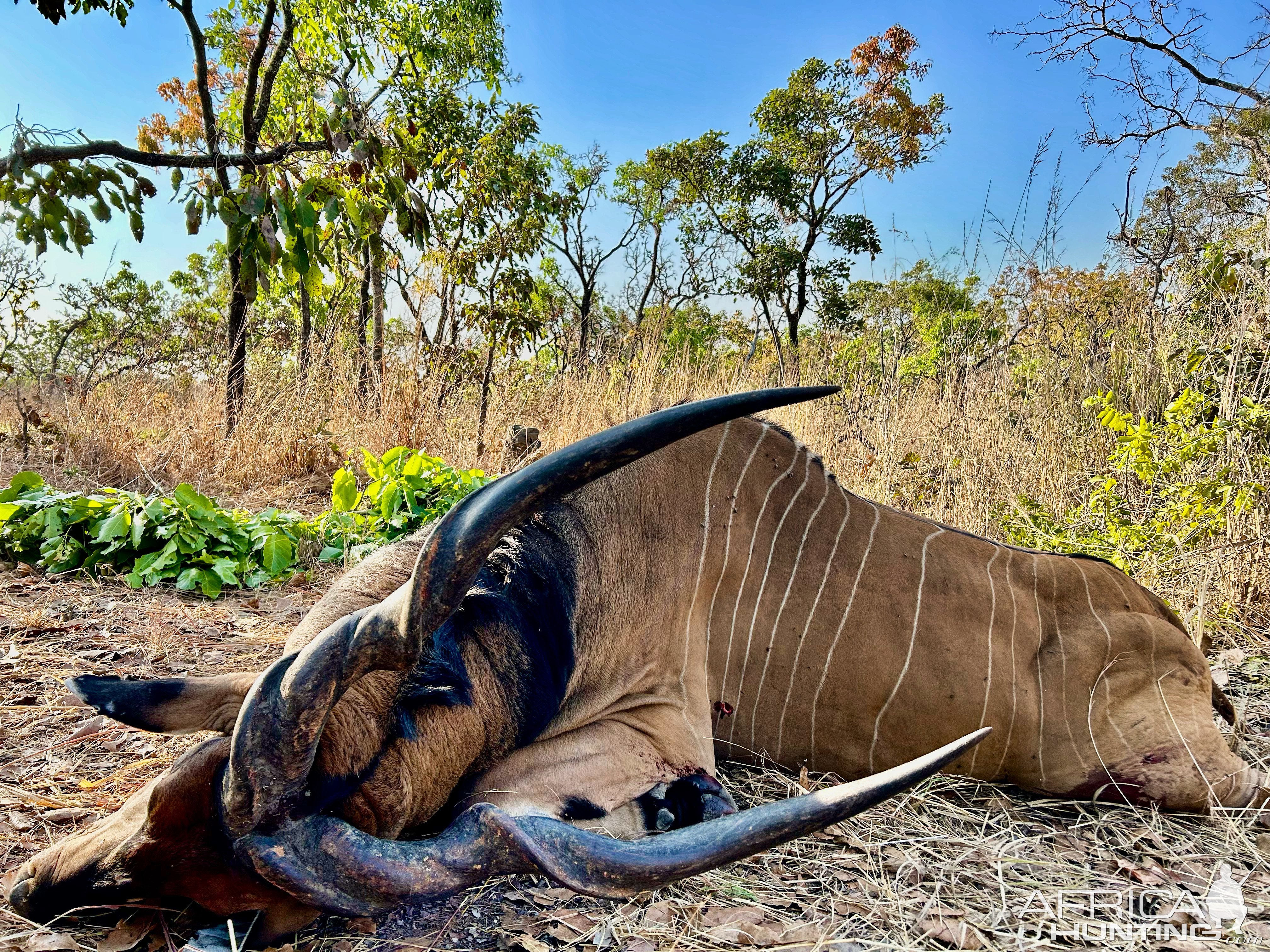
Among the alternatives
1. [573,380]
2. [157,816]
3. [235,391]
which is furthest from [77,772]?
[573,380]

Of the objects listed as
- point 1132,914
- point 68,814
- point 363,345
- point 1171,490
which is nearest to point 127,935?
point 68,814

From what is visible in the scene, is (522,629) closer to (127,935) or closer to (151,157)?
(127,935)

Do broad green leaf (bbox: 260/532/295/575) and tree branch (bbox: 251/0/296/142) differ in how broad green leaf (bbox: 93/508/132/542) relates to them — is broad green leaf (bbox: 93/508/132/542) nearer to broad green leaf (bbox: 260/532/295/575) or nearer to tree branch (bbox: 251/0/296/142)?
broad green leaf (bbox: 260/532/295/575)

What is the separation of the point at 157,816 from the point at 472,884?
1.79ft

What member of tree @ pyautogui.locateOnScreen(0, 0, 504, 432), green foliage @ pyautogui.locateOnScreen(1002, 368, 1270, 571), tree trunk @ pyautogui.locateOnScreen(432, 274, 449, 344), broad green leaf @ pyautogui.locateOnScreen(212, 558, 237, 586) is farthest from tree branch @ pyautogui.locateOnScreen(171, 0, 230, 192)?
green foliage @ pyautogui.locateOnScreen(1002, 368, 1270, 571)

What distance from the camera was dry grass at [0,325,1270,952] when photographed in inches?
68.4

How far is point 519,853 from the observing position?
138cm

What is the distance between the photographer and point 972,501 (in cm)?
501

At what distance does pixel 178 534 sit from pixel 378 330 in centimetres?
564

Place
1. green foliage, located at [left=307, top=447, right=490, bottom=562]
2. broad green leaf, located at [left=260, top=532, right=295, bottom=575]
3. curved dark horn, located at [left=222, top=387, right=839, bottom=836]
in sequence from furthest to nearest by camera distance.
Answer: green foliage, located at [left=307, top=447, right=490, bottom=562] → broad green leaf, located at [left=260, top=532, right=295, bottom=575] → curved dark horn, located at [left=222, top=387, right=839, bottom=836]

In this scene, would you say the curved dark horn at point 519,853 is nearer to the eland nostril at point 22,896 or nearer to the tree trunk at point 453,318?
the eland nostril at point 22,896

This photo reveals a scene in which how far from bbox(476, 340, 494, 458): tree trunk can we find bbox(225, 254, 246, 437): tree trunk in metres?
1.88

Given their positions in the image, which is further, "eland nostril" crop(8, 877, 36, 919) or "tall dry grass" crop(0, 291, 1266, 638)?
"tall dry grass" crop(0, 291, 1266, 638)

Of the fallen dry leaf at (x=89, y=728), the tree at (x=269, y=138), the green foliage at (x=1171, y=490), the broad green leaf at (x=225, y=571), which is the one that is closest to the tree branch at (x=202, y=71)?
the tree at (x=269, y=138)
